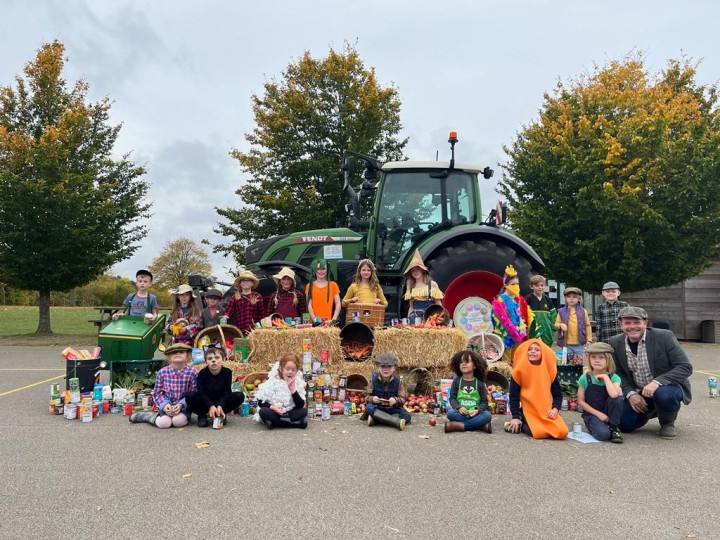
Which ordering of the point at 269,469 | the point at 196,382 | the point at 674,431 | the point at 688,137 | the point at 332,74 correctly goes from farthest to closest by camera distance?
the point at 332,74 < the point at 688,137 < the point at 196,382 < the point at 674,431 < the point at 269,469

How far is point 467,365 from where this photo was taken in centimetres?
527

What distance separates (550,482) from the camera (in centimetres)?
363

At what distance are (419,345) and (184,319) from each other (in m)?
3.05

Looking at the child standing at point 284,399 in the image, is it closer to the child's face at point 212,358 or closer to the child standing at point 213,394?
the child standing at point 213,394

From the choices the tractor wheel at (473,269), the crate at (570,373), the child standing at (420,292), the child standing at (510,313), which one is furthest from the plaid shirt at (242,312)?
the crate at (570,373)

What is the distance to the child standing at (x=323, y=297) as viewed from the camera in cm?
720

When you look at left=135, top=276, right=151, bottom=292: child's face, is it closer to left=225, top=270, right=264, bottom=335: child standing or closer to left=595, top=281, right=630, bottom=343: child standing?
left=225, top=270, right=264, bottom=335: child standing

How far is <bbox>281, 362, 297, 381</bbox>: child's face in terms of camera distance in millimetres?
Answer: 5250

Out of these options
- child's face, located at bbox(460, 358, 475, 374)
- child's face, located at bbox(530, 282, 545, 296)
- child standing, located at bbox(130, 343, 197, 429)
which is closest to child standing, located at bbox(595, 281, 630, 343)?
child's face, located at bbox(530, 282, 545, 296)

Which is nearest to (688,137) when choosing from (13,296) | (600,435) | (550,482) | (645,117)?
(645,117)

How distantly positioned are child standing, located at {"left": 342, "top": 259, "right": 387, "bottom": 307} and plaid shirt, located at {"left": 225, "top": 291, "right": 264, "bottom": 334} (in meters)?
1.33

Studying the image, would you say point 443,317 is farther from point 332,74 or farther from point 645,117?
point 332,74

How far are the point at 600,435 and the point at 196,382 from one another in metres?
3.70

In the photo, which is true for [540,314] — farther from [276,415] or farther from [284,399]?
[276,415]
